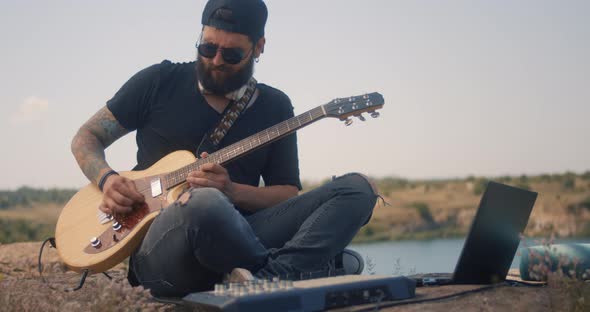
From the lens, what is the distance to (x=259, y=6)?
5199 mm

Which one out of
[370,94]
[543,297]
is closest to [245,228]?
[370,94]

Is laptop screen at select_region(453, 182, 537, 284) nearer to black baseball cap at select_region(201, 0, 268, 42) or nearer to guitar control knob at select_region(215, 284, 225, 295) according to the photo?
guitar control knob at select_region(215, 284, 225, 295)

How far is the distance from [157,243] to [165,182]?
0.65 meters

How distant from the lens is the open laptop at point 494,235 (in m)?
3.93

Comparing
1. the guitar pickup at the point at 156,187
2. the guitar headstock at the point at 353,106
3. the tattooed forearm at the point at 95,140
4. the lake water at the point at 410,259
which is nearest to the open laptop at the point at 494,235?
the lake water at the point at 410,259

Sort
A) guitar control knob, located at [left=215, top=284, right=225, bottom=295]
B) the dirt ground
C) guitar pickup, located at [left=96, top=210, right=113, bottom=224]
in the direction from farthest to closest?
guitar pickup, located at [left=96, top=210, right=113, bottom=224]
the dirt ground
guitar control knob, located at [left=215, top=284, right=225, bottom=295]

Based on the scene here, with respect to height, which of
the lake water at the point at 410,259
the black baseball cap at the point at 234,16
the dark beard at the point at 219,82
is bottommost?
the lake water at the point at 410,259

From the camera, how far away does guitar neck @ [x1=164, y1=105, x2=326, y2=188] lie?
4672mm

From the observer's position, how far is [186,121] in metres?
4.98

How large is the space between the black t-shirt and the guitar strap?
4 cm

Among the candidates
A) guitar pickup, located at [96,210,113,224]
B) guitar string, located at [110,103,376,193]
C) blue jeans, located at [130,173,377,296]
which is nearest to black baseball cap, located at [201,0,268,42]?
guitar string, located at [110,103,376,193]

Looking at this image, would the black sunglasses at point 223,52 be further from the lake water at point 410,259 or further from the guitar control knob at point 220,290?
the guitar control knob at point 220,290

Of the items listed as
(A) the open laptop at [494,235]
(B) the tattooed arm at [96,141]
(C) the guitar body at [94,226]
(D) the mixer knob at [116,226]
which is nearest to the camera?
(A) the open laptop at [494,235]

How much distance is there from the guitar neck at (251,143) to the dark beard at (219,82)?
18.6 inches
